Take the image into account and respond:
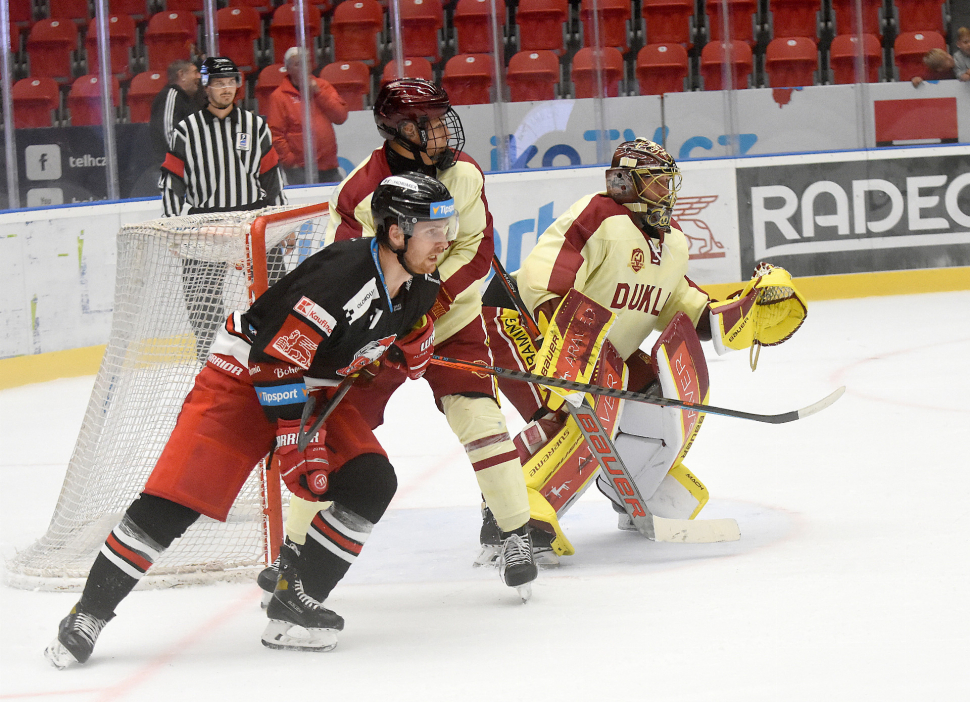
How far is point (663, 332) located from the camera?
3.02 metres

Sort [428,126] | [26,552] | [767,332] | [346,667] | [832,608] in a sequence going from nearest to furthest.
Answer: [346,667]
[832,608]
[428,126]
[26,552]
[767,332]

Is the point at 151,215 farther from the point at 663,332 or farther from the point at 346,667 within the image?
the point at 346,667

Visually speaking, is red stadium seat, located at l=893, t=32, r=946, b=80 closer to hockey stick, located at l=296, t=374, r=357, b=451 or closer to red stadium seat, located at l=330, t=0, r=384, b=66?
red stadium seat, located at l=330, t=0, r=384, b=66

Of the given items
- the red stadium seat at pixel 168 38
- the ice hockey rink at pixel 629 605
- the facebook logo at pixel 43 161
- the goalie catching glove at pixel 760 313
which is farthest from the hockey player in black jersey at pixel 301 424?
the red stadium seat at pixel 168 38

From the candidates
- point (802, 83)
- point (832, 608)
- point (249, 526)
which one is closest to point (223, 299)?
point (249, 526)

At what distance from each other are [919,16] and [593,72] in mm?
2460

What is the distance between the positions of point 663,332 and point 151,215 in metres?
3.95

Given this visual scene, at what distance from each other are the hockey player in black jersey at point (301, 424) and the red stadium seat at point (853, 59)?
19.6ft

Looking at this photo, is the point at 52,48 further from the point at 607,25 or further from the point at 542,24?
the point at 607,25

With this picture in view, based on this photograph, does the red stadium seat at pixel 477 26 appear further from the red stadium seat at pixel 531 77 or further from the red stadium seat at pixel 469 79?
the red stadium seat at pixel 531 77

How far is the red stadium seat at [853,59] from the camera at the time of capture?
7.52 meters

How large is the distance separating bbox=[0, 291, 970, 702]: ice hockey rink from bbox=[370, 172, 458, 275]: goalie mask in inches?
30.9

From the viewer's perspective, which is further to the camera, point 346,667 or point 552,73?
point 552,73

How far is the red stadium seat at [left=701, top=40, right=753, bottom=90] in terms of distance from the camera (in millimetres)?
7402
